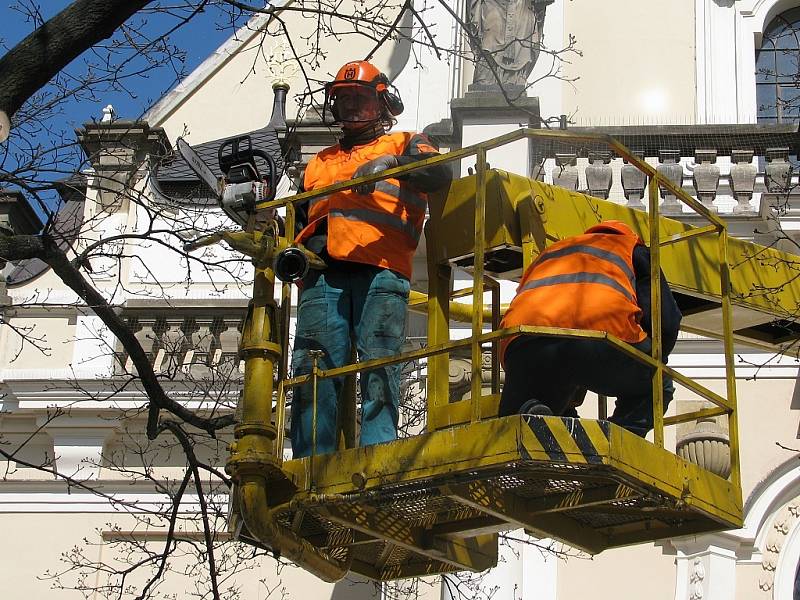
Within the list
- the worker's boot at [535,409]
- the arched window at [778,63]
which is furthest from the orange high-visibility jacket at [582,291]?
the arched window at [778,63]

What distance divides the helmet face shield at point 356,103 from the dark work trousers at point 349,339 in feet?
2.71

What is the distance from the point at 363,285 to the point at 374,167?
58cm

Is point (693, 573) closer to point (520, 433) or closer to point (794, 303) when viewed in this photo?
point (794, 303)

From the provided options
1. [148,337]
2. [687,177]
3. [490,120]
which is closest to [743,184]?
[687,177]

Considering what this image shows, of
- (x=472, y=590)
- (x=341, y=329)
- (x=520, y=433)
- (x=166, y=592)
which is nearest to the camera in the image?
(x=520, y=433)

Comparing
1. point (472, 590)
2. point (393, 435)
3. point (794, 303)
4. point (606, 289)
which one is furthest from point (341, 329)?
point (472, 590)

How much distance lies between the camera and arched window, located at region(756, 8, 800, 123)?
57.6 ft

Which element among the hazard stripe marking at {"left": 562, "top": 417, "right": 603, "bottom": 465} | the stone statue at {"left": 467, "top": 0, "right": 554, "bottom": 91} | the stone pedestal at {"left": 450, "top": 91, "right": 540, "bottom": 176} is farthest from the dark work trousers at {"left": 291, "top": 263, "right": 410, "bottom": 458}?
the stone statue at {"left": 467, "top": 0, "right": 554, "bottom": 91}

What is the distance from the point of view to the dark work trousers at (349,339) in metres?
8.86

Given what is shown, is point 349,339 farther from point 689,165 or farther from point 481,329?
point 689,165

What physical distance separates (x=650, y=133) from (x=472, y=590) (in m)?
4.15

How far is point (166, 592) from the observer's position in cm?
1405

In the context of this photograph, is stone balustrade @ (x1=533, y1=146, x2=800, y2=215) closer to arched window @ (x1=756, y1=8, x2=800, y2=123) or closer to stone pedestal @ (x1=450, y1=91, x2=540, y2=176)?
stone pedestal @ (x1=450, y1=91, x2=540, y2=176)

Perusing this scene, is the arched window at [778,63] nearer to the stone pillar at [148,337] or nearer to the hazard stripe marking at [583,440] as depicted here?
the stone pillar at [148,337]
